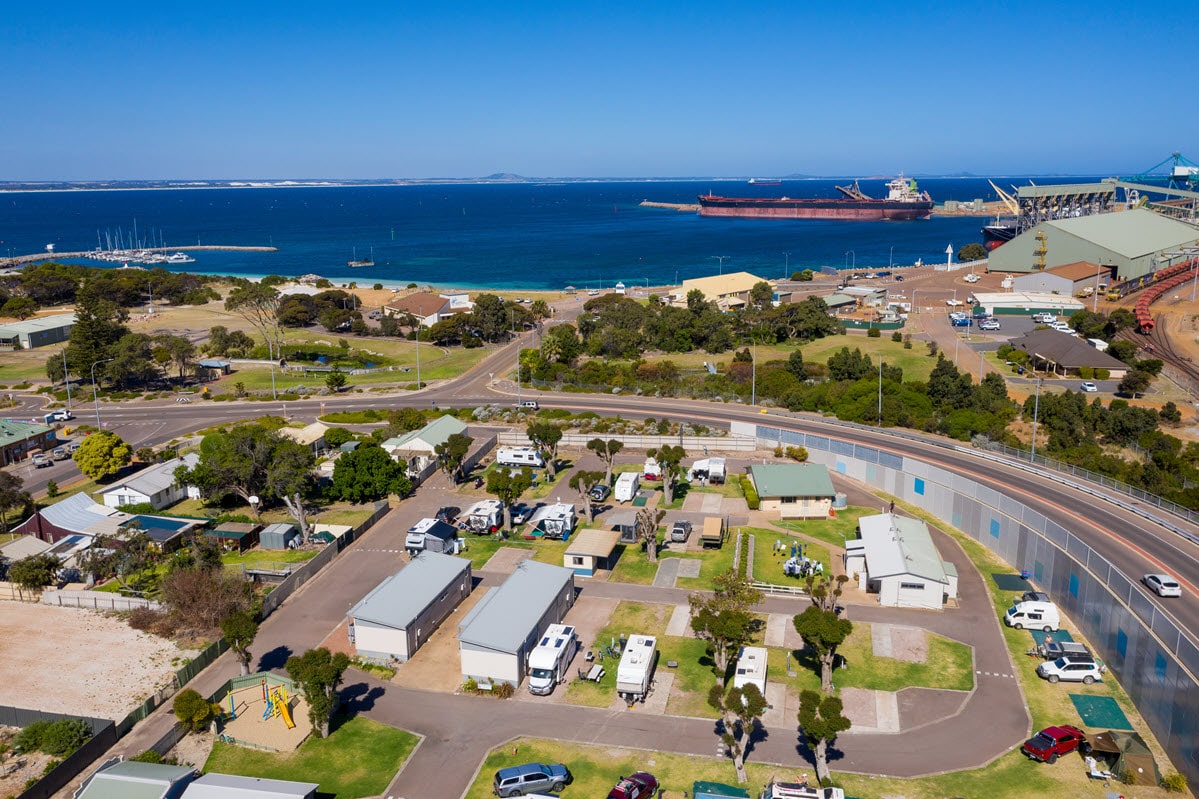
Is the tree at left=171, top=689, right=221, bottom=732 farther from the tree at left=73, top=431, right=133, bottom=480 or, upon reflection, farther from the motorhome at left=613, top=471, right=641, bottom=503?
the tree at left=73, top=431, right=133, bottom=480

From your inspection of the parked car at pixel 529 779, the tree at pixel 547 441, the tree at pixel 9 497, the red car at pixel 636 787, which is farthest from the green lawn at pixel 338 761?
the tree at pixel 9 497

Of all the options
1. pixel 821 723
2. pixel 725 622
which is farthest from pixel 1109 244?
pixel 821 723

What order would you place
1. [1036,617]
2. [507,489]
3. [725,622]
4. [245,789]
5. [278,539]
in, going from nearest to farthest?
1. [245,789]
2. [725,622]
3. [1036,617]
4. [278,539]
5. [507,489]

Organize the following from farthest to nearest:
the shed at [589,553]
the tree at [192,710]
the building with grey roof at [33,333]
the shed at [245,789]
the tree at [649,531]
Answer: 1. the building with grey roof at [33,333]
2. the tree at [649,531]
3. the shed at [589,553]
4. the tree at [192,710]
5. the shed at [245,789]

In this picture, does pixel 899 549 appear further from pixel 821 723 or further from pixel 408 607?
pixel 408 607

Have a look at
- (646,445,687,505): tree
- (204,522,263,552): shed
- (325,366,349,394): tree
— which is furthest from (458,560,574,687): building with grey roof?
(325,366,349,394): tree

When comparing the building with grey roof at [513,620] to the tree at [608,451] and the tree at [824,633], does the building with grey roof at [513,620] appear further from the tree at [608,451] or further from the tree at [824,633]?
the tree at [608,451]
